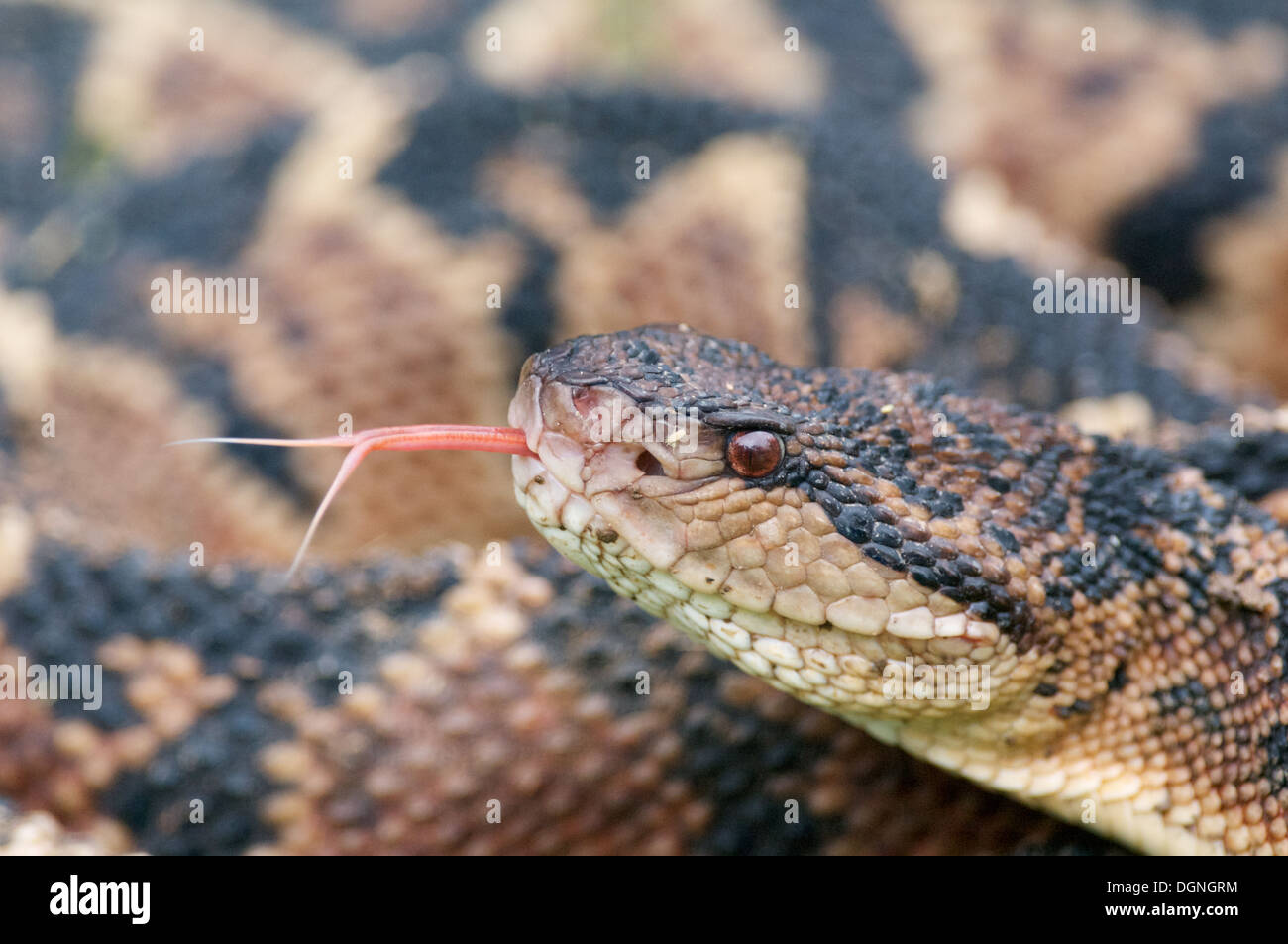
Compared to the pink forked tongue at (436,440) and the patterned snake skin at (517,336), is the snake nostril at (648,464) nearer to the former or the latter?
the pink forked tongue at (436,440)

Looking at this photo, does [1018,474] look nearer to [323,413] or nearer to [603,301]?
[603,301]

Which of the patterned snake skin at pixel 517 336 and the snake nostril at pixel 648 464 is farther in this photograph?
the patterned snake skin at pixel 517 336

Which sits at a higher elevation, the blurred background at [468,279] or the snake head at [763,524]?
the blurred background at [468,279]

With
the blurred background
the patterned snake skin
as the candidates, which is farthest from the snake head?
the blurred background

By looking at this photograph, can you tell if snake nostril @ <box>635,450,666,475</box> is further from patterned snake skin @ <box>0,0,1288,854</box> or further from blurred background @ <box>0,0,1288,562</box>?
blurred background @ <box>0,0,1288,562</box>

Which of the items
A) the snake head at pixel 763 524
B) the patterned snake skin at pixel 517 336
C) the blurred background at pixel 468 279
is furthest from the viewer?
the blurred background at pixel 468 279

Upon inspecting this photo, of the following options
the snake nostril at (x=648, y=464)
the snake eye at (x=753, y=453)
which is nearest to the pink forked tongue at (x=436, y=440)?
the snake nostril at (x=648, y=464)

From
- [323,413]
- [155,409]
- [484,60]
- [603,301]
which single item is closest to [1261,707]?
[603,301]
